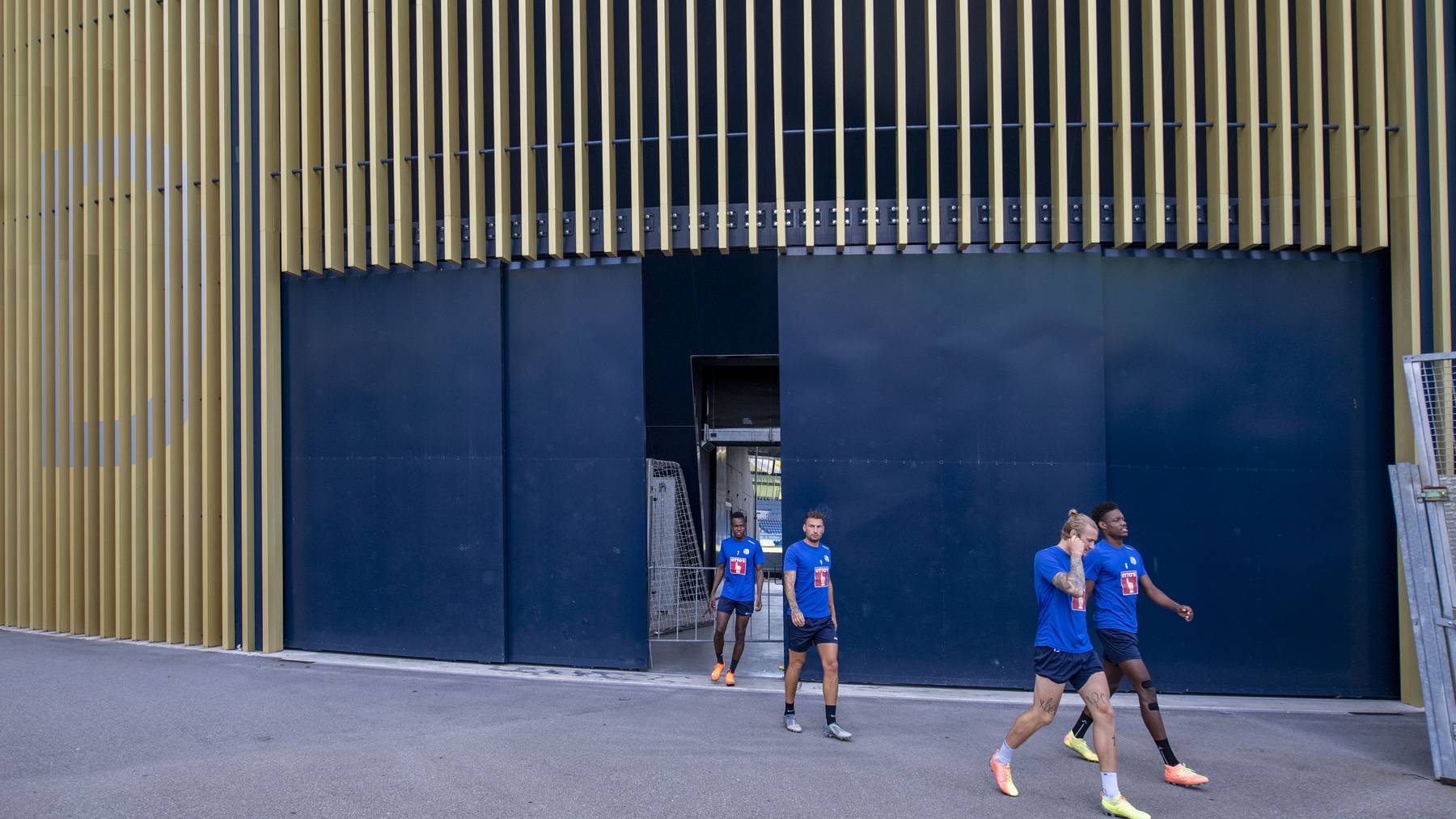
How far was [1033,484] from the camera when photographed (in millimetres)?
10305

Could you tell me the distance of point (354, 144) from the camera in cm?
1192

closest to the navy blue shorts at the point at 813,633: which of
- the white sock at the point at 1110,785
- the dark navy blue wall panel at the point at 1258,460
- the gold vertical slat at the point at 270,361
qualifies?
the white sock at the point at 1110,785

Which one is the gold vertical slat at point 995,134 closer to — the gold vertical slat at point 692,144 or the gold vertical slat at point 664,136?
the gold vertical slat at point 664,136

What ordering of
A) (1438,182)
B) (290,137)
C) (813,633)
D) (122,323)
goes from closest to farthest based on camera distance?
(813,633), (1438,182), (290,137), (122,323)

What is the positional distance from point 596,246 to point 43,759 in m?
6.40

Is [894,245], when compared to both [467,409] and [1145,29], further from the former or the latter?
[467,409]

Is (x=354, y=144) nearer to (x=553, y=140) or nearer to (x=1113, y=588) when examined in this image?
(x=553, y=140)

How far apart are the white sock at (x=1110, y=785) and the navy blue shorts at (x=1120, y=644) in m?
1.05

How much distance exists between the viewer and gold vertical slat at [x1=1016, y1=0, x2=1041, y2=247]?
10.2 meters

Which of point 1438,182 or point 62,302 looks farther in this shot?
point 62,302

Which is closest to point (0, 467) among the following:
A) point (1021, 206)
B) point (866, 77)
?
point (866, 77)

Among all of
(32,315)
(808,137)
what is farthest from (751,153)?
(32,315)

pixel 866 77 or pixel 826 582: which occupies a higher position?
pixel 866 77

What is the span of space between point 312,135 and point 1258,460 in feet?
34.6
